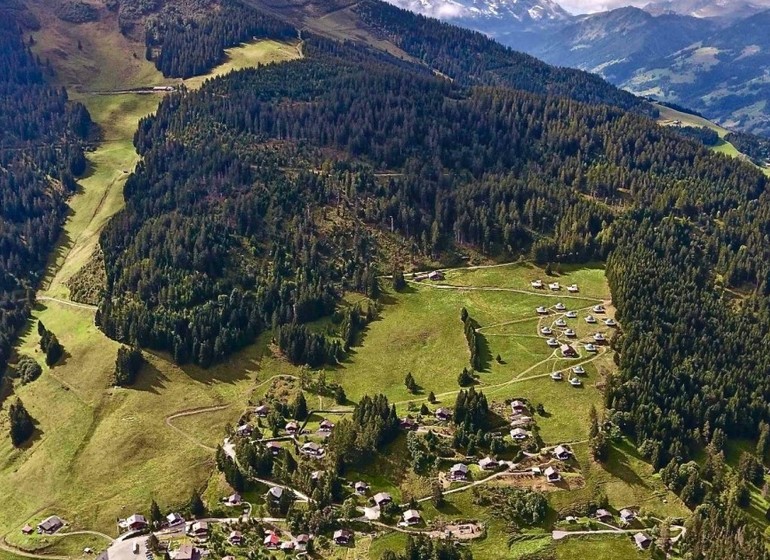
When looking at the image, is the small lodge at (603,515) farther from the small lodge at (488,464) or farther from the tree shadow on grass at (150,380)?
the tree shadow on grass at (150,380)

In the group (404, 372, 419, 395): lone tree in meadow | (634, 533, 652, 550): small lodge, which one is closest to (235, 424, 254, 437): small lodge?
(404, 372, 419, 395): lone tree in meadow

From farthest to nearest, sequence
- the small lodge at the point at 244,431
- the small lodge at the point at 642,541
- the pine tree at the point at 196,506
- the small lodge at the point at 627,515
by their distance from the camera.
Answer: the small lodge at the point at 244,431 < the pine tree at the point at 196,506 < the small lodge at the point at 627,515 < the small lodge at the point at 642,541

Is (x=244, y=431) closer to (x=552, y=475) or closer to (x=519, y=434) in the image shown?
(x=519, y=434)

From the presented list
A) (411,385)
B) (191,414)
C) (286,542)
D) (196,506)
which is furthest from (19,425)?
(411,385)

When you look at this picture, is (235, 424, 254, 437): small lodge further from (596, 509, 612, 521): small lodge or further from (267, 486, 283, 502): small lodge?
(596, 509, 612, 521): small lodge

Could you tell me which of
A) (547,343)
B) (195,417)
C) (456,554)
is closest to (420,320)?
(547,343)

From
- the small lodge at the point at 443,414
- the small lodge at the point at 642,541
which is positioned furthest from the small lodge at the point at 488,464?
the small lodge at the point at 642,541
